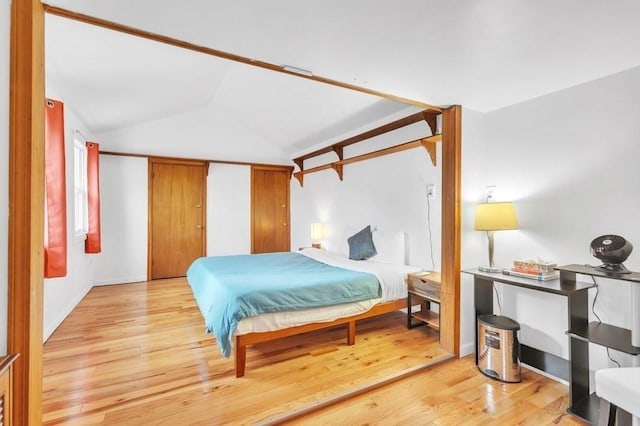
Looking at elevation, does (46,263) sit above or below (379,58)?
below

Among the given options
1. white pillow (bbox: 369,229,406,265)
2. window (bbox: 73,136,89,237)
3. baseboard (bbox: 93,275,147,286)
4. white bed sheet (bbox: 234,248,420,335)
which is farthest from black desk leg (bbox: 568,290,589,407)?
baseboard (bbox: 93,275,147,286)

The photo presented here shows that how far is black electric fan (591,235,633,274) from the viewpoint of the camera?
174cm

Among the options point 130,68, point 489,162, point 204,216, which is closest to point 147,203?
point 204,216

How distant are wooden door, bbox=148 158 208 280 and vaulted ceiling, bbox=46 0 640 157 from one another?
2.16 metres

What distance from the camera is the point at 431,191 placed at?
10.5ft

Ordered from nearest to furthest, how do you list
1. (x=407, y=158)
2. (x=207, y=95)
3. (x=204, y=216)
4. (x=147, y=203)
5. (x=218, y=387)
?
(x=218, y=387), (x=407, y=158), (x=207, y=95), (x=147, y=203), (x=204, y=216)

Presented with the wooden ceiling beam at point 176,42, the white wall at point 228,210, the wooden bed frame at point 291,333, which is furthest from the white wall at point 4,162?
the white wall at point 228,210

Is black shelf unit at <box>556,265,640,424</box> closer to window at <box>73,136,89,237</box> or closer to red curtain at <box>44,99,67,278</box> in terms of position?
red curtain at <box>44,99,67,278</box>

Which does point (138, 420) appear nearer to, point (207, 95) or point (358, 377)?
point (358, 377)

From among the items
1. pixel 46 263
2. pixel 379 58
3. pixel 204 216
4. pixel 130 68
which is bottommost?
pixel 46 263

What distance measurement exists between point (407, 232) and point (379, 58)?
2.20 m

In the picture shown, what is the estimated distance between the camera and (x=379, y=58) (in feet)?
5.74

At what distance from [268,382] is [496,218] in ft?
6.88

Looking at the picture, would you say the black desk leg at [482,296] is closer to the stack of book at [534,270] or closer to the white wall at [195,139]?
the stack of book at [534,270]
